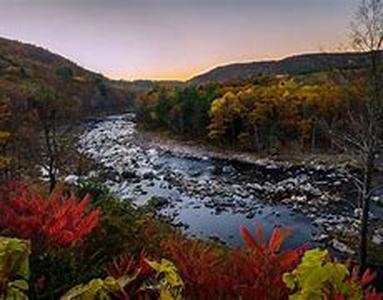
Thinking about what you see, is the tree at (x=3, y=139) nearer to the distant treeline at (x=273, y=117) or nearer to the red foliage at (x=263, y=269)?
the red foliage at (x=263, y=269)

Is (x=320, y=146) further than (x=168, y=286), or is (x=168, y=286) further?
(x=320, y=146)

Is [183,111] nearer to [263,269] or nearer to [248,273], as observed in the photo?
[248,273]

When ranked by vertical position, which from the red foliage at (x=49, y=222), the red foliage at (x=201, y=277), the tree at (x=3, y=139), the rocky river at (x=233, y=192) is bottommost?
the rocky river at (x=233, y=192)

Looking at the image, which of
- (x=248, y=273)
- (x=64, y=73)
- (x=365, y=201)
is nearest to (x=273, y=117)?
(x=365, y=201)

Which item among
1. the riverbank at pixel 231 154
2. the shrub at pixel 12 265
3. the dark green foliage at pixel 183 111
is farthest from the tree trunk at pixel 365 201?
the dark green foliage at pixel 183 111

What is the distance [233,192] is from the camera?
42781 millimetres

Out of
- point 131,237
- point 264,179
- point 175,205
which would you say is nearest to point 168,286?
point 131,237

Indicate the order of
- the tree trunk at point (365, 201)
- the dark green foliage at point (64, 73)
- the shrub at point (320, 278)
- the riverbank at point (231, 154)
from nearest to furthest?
the shrub at point (320, 278) → the tree trunk at point (365, 201) → the riverbank at point (231, 154) → the dark green foliage at point (64, 73)

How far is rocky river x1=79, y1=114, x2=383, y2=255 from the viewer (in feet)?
104

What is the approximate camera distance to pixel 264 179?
1935 inches

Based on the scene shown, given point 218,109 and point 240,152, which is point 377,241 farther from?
point 218,109

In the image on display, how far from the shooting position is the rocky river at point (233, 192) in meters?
31.7

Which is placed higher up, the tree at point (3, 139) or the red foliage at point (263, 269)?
the red foliage at point (263, 269)

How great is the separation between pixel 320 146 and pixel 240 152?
1033 cm
